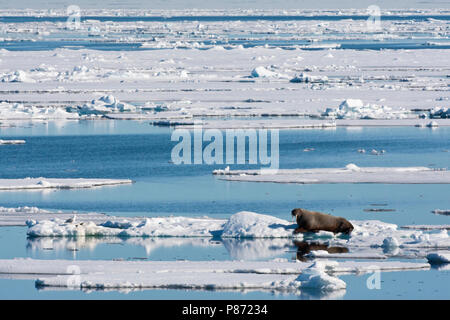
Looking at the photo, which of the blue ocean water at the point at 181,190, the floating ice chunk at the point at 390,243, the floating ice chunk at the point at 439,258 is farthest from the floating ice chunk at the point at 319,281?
the floating ice chunk at the point at 390,243

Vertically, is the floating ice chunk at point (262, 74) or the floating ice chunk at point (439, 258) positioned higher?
the floating ice chunk at point (262, 74)

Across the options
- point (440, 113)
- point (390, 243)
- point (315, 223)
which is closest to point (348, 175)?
point (315, 223)

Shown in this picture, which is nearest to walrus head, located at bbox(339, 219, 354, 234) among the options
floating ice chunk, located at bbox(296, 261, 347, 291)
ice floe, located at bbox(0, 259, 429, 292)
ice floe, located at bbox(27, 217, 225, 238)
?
ice floe, located at bbox(27, 217, 225, 238)

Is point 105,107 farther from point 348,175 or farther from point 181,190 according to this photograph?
point 181,190

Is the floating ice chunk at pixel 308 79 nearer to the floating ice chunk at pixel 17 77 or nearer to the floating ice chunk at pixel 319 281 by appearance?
the floating ice chunk at pixel 17 77

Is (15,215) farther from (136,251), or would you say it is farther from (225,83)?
(225,83)

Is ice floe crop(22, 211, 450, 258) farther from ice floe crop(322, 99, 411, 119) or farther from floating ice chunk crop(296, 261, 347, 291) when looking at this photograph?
ice floe crop(322, 99, 411, 119)

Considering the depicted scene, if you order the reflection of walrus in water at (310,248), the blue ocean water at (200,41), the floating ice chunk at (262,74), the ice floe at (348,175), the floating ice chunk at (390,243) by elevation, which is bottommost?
the reflection of walrus in water at (310,248)

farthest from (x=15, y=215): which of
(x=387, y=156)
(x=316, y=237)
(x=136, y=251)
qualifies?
(x=387, y=156)
